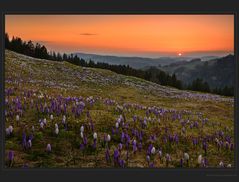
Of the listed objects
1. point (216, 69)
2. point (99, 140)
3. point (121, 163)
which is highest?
point (216, 69)

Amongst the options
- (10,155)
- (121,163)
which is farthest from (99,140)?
(10,155)

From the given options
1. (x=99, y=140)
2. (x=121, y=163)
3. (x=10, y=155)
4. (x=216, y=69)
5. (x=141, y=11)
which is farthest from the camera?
(x=216, y=69)

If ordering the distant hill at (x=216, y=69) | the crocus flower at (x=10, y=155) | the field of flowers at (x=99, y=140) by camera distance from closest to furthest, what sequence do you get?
the crocus flower at (x=10, y=155) → the field of flowers at (x=99, y=140) → the distant hill at (x=216, y=69)

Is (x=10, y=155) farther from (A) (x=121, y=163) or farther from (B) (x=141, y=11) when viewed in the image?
(B) (x=141, y=11)

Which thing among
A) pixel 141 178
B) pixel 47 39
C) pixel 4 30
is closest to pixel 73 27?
pixel 47 39

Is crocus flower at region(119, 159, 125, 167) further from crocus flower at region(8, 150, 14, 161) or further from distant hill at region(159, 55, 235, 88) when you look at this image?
distant hill at region(159, 55, 235, 88)

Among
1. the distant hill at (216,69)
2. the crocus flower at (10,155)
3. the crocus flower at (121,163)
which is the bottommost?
the crocus flower at (121,163)

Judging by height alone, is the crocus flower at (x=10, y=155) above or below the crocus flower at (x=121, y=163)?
above

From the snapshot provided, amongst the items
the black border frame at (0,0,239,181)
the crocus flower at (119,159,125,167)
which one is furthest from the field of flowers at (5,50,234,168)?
the black border frame at (0,0,239,181)

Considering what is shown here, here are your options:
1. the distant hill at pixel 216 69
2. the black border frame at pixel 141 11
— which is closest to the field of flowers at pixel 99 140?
the black border frame at pixel 141 11

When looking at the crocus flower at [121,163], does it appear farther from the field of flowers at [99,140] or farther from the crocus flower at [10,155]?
the crocus flower at [10,155]

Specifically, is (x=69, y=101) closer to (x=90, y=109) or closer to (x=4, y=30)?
(x=90, y=109)

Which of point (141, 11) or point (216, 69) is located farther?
point (216, 69)

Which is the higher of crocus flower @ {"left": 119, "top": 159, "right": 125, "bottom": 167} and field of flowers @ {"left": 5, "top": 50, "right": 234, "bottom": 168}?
field of flowers @ {"left": 5, "top": 50, "right": 234, "bottom": 168}
